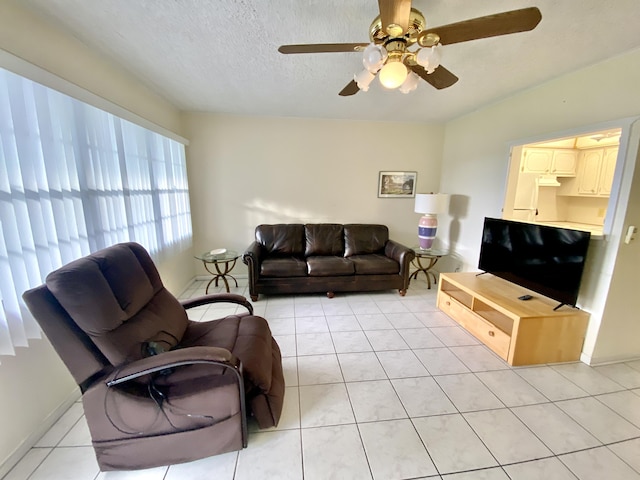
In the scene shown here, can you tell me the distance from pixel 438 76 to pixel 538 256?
5.84 ft

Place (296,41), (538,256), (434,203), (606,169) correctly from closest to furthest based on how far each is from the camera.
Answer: (296,41) → (538,256) → (606,169) → (434,203)

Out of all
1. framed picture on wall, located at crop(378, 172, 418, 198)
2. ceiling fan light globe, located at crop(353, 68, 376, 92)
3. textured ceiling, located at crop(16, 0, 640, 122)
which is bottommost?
framed picture on wall, located at crop(378, 172, 418, 198)

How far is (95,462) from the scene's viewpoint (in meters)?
1.37

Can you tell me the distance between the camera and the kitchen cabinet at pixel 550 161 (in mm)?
3373

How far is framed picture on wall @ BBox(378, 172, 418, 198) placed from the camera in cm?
416

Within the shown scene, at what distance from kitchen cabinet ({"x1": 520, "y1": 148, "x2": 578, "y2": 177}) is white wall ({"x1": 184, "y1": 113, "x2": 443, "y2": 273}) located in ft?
3.81

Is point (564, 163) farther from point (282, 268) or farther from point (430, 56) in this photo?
point (282, 268)

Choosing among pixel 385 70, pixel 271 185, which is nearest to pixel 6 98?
pixel 385 70

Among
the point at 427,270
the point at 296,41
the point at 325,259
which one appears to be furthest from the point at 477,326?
the point at 296,41

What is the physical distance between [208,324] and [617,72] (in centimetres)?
347

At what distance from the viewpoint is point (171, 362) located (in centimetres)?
122

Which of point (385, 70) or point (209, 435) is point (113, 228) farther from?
point (385, 70)

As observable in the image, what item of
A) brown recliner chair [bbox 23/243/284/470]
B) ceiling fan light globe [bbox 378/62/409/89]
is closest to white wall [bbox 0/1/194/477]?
brown recliner chair [bbox 23/243/284/470]

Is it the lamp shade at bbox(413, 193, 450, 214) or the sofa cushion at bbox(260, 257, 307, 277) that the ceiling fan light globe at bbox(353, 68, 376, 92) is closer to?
the sofa cushion at bbox(260, 257, 307, 277)
